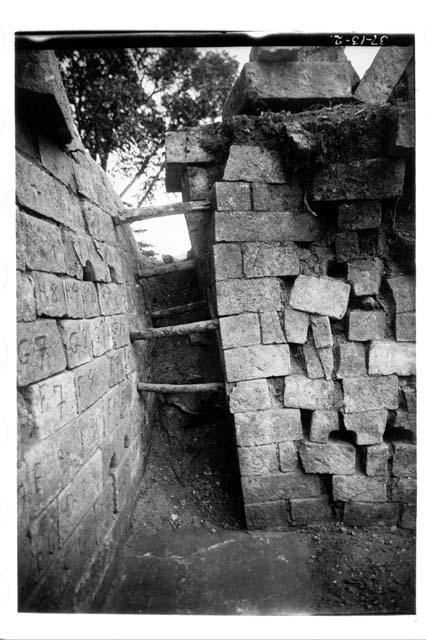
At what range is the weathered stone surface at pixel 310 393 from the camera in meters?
2.96

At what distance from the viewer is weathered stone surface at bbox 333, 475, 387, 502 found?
9.70 feet

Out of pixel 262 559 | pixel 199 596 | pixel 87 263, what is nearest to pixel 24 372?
pixel 87 263

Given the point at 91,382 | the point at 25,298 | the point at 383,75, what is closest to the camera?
the point at 25,298

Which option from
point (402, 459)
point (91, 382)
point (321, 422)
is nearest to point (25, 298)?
point (91, 382)

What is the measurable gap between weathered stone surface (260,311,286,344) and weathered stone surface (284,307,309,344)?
6 centimetres

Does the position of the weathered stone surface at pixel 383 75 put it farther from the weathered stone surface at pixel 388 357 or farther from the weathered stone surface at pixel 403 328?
the weathered stone surface at pixel 388 357

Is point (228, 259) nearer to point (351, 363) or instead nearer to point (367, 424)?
point (351, 363)

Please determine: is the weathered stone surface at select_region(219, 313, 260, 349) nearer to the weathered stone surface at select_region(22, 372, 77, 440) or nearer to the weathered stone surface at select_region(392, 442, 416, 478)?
the weathered stone surface at select_region(22, 372, 77, 440)

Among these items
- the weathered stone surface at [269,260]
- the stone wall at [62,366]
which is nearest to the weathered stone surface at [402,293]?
the weathered stone surface at [269,260]

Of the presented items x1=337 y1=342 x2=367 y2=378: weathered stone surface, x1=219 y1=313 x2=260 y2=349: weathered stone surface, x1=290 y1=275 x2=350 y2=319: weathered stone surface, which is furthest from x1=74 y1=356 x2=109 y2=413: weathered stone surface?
x1=337 y1=342 x2=367 y2=378: weathered stone surface

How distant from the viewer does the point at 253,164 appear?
2.91 meters

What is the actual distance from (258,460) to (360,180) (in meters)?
2.61
